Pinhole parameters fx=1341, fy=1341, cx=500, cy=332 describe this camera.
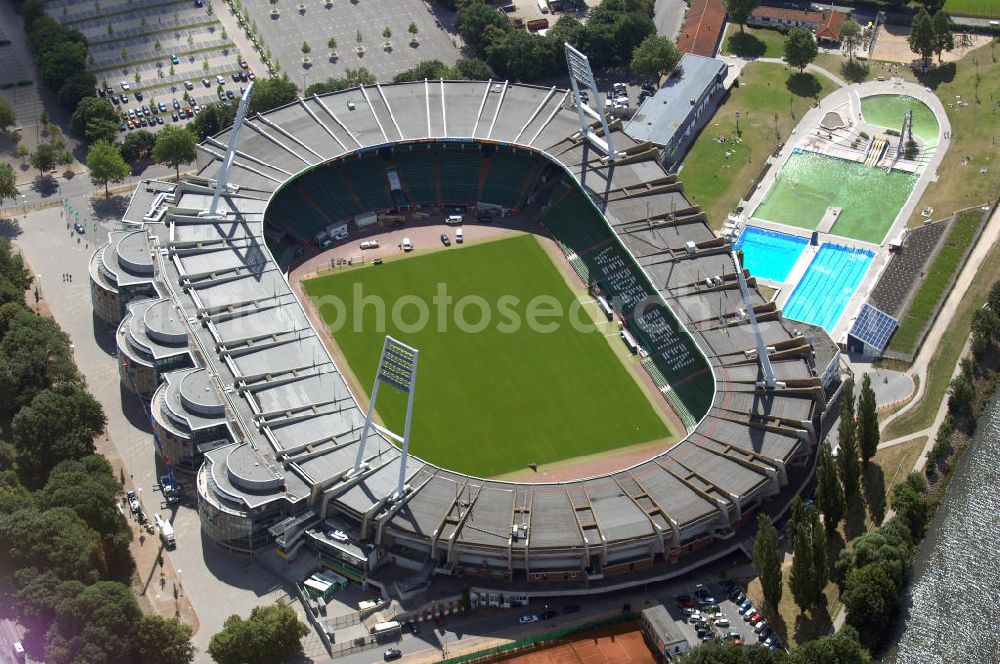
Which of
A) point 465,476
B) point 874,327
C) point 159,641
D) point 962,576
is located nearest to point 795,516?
point 962,576

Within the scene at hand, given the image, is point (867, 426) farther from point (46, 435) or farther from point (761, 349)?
point (46, 435)

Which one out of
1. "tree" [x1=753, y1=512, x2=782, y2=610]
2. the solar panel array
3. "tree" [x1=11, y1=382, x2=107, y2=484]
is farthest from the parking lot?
"tree" [x1=11, y1=382, x2=107, y2=484]

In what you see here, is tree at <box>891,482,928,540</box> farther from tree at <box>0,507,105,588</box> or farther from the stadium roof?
tree at <box>0,507,105,588</box>

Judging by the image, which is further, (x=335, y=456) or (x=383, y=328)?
(x=383, y=328)

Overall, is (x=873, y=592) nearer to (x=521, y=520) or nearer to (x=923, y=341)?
(x=521, y=520)

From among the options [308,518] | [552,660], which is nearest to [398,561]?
[308,518]

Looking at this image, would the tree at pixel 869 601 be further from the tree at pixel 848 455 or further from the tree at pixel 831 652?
the tree at pixel 848 455
